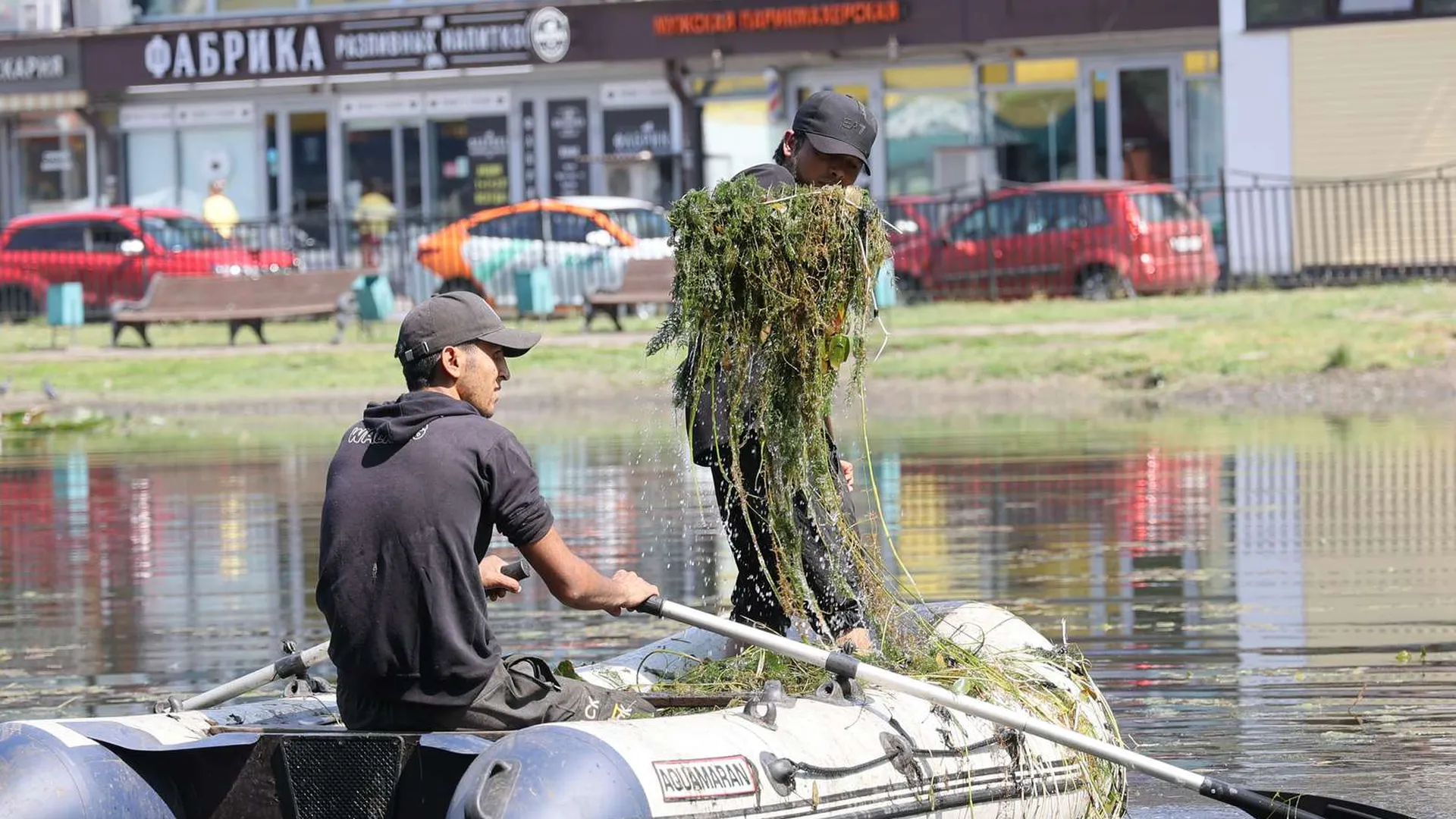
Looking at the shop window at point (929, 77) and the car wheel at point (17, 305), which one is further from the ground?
the shop window at point (929, 77)

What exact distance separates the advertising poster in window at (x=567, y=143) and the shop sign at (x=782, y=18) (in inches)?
98.3

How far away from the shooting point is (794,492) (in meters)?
6.92

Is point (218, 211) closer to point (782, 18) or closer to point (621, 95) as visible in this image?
point (621, 95)

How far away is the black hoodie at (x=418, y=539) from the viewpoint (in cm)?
557

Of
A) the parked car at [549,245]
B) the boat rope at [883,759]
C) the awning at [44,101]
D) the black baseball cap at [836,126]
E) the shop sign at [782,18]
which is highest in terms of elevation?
the shop sign at [782,18]

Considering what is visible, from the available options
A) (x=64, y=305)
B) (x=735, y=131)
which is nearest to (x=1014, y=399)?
(x=64, y=305)

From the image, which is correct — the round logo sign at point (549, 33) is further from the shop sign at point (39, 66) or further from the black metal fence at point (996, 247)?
the shop sign at point (39, 66)

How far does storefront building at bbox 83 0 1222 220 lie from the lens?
34.4 meters

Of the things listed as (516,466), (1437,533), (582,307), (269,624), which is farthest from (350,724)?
(582,307)

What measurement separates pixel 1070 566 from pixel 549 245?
1859 centimetres

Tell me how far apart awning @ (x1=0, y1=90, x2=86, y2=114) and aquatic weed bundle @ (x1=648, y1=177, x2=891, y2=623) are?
116 ft

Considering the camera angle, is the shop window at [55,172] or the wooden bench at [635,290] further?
the shop window at [55,172]

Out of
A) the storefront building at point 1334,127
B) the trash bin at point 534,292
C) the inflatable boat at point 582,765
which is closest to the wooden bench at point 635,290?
the trash bin at point 534,292

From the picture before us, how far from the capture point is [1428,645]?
30.4 ft
